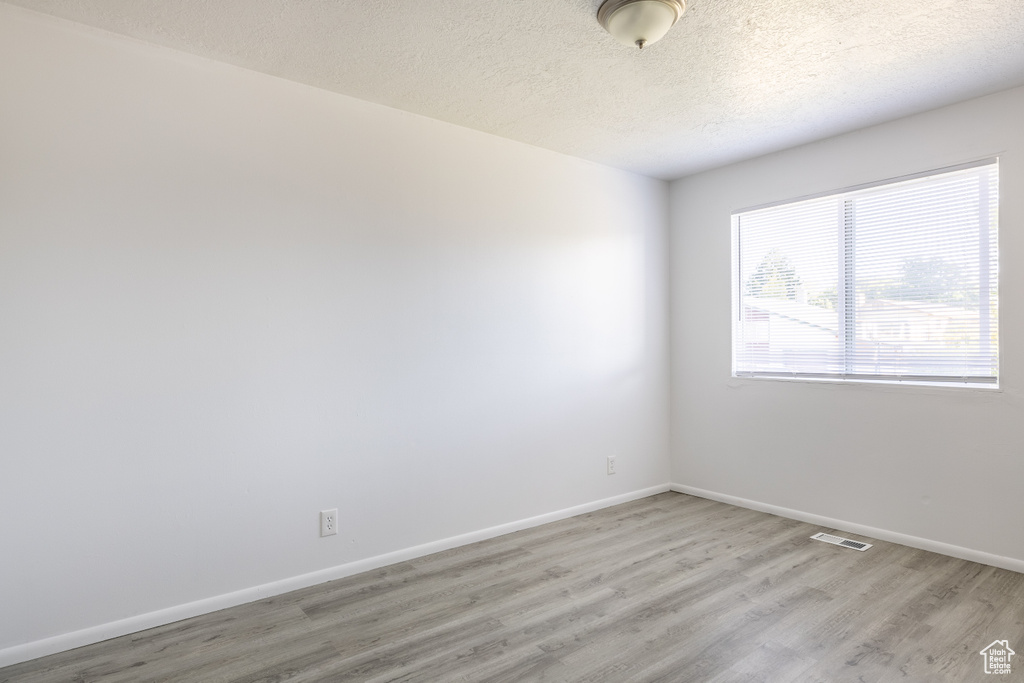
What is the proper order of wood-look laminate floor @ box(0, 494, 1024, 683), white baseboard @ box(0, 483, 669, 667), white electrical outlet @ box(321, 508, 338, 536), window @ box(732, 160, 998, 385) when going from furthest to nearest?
window @ box(732, 160, 998, 385), white electrical outlet @ box(321, 508, 338, 536), white baseboard @ box(0, 483, 669, 667), wood-look laminate floor @ box(0, 494, 1024, 683)

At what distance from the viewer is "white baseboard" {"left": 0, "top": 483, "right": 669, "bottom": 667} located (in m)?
2.28

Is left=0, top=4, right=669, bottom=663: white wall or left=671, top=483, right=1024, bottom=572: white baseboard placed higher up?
left=0, top=4, right=669, bottom=663: white wall

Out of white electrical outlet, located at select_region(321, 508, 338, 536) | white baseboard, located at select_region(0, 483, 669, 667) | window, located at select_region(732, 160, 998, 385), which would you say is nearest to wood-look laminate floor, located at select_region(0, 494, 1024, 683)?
white baseboard, located at select_region(0, 483, 669, 667)

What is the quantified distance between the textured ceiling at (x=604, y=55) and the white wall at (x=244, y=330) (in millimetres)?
224

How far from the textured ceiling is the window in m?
0.56

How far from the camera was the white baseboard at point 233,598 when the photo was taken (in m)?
2.28

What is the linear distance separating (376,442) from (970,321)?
3408 mm

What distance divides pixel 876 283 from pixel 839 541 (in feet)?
5.35

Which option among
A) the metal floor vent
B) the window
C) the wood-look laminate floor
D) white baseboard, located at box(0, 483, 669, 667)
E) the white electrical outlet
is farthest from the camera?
the metal floor vent

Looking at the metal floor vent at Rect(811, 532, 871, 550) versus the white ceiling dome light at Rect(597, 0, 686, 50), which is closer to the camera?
the white ceiling dome light at Rect(597, 0, 686, 50)

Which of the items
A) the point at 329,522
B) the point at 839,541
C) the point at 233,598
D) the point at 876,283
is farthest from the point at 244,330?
the point at 876,283

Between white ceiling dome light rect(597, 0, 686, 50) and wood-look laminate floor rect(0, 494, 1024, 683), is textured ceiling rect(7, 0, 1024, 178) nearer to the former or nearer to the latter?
white ceiling dome light rect(597, 0, 686, 50)

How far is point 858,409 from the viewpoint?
3684mm

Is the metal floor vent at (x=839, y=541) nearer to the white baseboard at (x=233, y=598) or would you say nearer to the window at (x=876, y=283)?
the window at (x=876, y=283)
